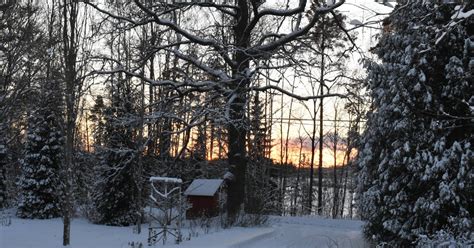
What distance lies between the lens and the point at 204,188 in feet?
76.1

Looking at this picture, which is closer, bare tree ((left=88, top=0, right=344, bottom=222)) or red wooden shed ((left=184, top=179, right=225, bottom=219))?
bare tree ((left=88, top=0, right=344, bottom=222))

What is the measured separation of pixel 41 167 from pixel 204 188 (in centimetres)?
715

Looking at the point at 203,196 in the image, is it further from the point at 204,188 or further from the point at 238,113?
the point at 238,113

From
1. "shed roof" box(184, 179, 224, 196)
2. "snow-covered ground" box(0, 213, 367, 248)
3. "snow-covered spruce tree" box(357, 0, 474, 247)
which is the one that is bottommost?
"snow-covered ground" box(0, 213, 367, 248)

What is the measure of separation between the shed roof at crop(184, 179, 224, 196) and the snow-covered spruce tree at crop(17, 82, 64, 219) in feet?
19.1

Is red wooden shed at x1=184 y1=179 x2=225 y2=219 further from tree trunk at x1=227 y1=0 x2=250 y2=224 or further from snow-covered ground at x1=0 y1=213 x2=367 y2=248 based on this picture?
tree trunk at x1=227 y1=0 x2=250 y2=224

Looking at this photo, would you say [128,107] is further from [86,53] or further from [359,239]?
[359,239]

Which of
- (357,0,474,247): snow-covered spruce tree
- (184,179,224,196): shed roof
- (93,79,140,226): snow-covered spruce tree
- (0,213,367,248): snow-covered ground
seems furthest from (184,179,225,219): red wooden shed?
(357,0,474,247): snow-covered spruce tree

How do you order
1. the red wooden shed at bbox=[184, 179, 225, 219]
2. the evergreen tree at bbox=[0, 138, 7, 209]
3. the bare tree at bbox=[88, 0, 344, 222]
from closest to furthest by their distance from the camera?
1. the bare tree at bbox=[88, 0, 344, 222]
2. the red wooden shed at bbox=[184, 179, 225, 219]
3. the evergreen tree at bbox=[0, 138, 7, 209]

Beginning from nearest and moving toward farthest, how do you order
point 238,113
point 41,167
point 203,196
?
point 238,113, point 41,167, point 203,196

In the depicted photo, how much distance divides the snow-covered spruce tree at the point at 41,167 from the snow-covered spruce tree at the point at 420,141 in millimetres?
15621

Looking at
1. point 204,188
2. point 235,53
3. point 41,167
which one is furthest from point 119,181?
point 235,53

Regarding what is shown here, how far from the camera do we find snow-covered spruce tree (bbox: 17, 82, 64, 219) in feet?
72.6

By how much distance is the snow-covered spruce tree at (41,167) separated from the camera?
22125mm
